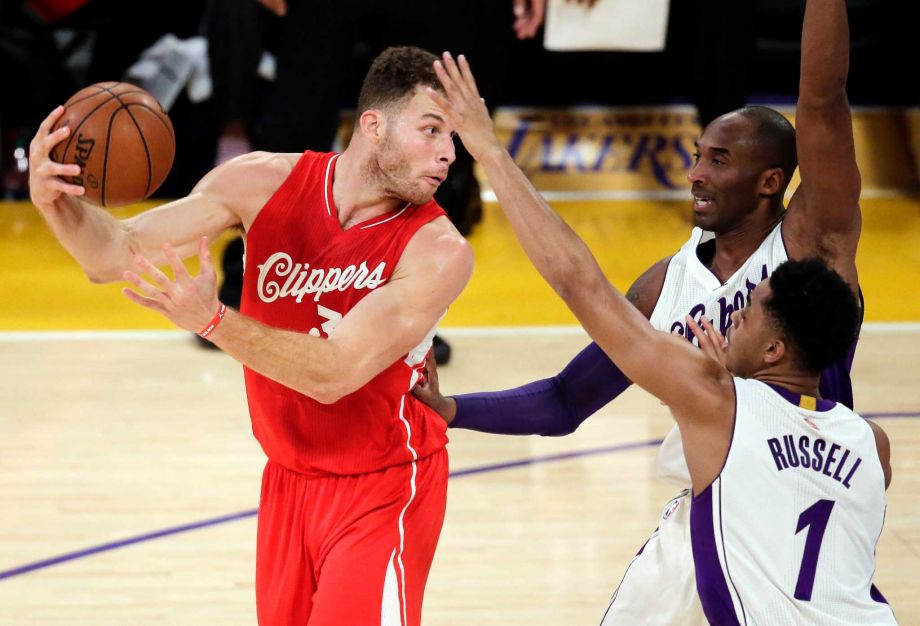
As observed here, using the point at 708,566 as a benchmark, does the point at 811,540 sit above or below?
above

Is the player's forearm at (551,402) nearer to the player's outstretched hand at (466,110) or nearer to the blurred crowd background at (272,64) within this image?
the player's outstretched hand at (466,110)

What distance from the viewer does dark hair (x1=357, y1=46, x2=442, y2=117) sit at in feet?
12.2

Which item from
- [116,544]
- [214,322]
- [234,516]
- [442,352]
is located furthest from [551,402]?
[442,352]

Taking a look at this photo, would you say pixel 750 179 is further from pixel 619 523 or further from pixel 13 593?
pixel 13 593

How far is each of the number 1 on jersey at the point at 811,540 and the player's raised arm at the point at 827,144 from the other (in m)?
0.77

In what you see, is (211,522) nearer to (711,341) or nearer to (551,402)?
(551,402)

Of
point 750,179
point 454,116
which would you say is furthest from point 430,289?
point 750,179

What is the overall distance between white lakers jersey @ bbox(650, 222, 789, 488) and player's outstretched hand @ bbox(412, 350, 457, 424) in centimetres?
64

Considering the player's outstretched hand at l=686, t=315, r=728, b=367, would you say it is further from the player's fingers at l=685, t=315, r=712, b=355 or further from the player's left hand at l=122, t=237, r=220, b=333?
the player's left hand at l=122, t=237, r=220, b=333

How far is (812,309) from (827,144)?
2.15 feet

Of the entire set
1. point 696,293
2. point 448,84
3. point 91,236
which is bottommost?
point 696,293

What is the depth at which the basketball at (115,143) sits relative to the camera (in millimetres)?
3695

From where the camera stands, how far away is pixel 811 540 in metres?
3.30

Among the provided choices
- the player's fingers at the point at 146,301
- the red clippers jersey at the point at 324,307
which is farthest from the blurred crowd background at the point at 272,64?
the player's fingers at the point at 146,301
